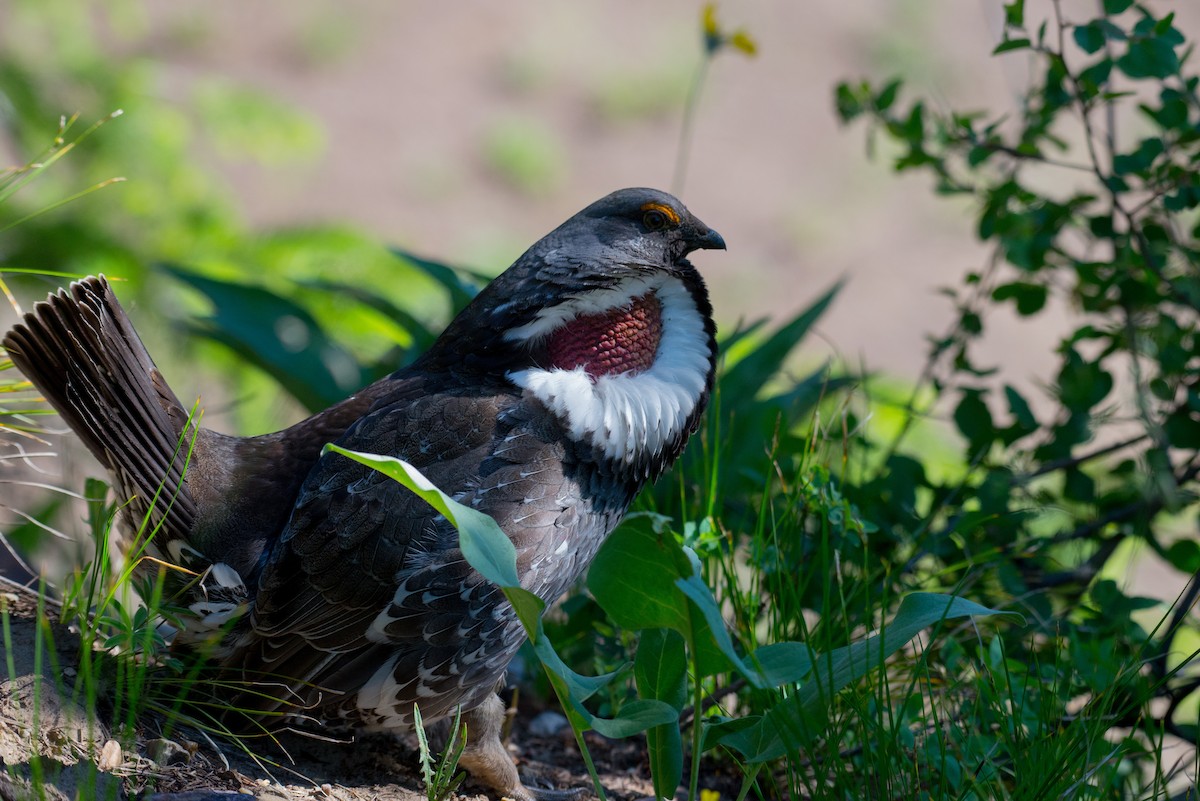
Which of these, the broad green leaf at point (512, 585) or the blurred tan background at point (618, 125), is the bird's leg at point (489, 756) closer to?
the broad green leaf at point (512, 585)

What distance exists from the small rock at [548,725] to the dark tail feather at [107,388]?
3.31ft

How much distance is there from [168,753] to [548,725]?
3.41 ft

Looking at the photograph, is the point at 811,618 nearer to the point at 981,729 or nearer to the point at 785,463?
the point at 785,463

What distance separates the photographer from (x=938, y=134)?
126 inches

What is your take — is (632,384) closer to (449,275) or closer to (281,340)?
(449,275)

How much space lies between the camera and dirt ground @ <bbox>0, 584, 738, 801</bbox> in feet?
6.08

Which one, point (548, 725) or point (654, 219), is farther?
point (548, 725)

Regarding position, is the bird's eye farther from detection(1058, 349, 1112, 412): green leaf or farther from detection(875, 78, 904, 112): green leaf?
detection(1058, 349, 1112, 412): green leaf

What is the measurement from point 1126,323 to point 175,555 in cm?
245

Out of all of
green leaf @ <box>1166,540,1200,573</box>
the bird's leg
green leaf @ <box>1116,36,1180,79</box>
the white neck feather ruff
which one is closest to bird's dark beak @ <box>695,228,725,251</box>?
the white neck feather ruff

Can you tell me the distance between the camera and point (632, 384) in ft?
7.97

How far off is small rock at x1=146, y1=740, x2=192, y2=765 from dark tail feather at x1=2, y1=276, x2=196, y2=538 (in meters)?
0.43

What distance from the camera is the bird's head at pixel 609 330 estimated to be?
237cm

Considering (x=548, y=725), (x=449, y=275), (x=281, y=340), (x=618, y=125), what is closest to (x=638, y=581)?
(x=548, y=725)
